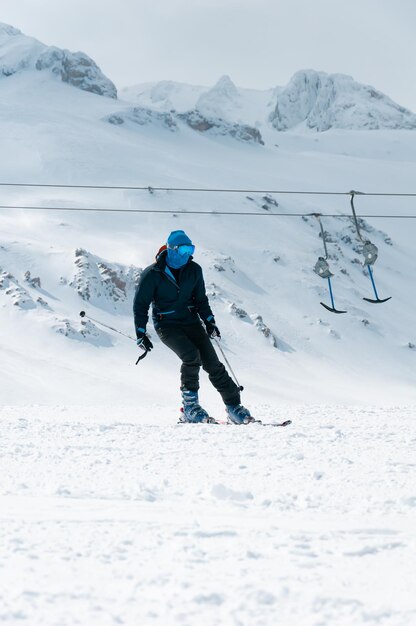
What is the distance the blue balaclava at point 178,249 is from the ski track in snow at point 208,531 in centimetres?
257

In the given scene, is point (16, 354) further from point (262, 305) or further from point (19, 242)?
point (262, 305)

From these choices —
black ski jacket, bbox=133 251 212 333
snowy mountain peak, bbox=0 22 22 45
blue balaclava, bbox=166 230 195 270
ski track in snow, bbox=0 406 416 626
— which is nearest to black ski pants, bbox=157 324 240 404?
black ski jacket, bbox=133 251 212 333

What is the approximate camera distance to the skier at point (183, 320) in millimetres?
7562

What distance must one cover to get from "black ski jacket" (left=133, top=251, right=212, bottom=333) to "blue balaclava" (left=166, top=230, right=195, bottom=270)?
0.09 metres

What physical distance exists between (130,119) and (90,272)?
79.2 m

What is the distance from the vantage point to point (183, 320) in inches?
306

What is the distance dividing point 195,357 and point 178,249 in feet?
4.15

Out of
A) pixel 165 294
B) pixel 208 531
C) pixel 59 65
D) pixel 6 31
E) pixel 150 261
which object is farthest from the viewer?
pixel 6 31

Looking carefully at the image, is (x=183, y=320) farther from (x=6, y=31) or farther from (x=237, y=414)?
(x=6, y=31)

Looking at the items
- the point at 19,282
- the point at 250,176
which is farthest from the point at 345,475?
the point at 250,176

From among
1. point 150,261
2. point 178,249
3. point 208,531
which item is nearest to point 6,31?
point 150,261

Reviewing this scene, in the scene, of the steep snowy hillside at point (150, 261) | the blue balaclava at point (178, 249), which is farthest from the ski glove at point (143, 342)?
the steep snowy hillside at point (150, 261)

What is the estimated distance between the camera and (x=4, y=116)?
101750 mm

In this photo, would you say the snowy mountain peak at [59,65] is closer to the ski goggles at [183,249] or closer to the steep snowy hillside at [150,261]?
the steep snowy hillside at [150,261]
